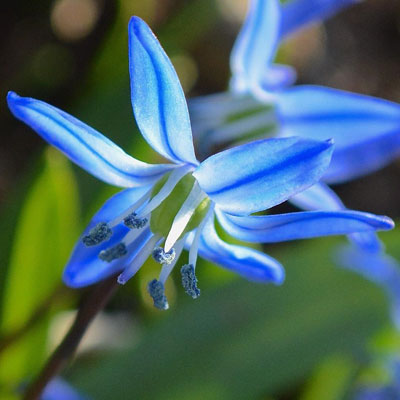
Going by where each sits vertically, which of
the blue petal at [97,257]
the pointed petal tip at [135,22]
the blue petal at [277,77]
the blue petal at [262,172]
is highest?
the pointed petal tip at [135,22]

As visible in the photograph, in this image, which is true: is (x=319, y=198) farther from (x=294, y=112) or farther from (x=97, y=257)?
(x=97, y=257)

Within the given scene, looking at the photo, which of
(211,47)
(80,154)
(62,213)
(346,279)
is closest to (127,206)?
(80,154)

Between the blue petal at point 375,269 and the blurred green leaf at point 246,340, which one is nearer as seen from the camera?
the blurred green leaf at point 246,340

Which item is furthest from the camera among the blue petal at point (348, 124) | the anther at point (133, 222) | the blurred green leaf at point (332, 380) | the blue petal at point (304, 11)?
the blurred green leaf at point (332, 380)

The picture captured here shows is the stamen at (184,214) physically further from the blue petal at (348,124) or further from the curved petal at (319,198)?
the blue petal at (348,124)

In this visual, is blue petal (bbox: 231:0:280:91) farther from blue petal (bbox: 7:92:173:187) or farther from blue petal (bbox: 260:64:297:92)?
blue petal (bbox: 7:92:173:187)

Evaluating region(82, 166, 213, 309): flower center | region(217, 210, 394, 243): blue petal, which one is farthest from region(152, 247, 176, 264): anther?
region(217, 210, 394, 243): blue petal

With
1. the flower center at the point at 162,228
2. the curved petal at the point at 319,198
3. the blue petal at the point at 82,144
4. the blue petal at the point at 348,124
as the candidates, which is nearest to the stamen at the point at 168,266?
the flower center at the point at 162,228

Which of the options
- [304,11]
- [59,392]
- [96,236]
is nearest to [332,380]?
[59,392]
